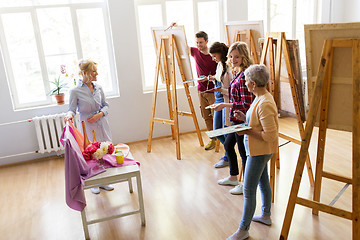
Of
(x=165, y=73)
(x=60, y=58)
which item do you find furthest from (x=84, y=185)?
(x=60, y=58)

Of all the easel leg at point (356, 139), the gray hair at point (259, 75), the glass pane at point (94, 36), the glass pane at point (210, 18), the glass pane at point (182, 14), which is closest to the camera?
the easel leg at point (356, 139)

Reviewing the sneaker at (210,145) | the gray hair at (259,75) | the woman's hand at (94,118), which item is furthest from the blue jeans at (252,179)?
the sneaker at (210,145)

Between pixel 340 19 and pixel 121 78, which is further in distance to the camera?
pixel 340 19

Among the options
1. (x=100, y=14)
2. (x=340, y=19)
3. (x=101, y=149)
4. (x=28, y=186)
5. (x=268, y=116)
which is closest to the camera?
(x=268, y=116)

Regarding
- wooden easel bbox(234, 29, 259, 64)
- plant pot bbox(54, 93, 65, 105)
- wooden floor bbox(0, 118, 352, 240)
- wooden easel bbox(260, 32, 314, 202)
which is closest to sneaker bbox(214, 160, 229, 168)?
wooden floor bbox(0, 118, 352, 240)

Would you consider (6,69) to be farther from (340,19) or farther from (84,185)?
(340,19)

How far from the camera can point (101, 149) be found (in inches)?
112

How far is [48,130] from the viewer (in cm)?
475

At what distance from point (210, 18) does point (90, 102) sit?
9.75ft

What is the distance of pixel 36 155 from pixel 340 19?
591 cm

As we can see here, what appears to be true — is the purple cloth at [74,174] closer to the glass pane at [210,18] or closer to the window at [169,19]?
the window at [169,19]

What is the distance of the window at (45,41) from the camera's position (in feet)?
15.0

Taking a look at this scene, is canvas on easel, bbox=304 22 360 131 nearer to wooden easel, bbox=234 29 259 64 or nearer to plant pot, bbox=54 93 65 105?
wooden easel, bbox=234 29 259 64

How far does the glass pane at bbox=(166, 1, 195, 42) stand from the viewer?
17.1 feet
